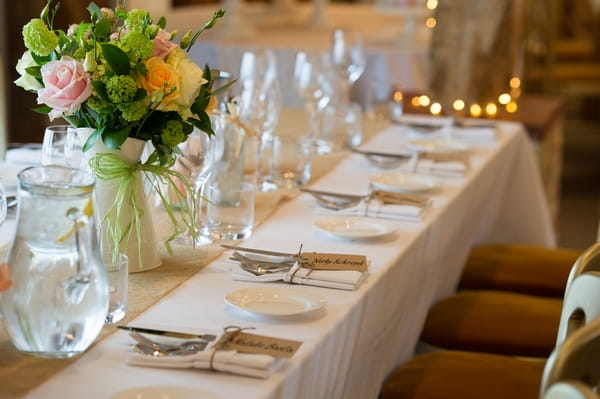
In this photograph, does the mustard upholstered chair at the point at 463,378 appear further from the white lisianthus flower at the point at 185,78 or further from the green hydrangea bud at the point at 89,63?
the green hydrangea bud at the point at 89,63

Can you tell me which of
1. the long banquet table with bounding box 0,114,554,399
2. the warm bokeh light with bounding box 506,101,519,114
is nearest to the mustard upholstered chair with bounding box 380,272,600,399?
the long banquet table with bounding box 0,114,554,399

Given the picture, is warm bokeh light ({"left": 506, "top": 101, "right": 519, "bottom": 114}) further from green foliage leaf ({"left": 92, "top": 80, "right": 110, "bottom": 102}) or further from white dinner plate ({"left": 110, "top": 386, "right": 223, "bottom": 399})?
white dinner plate ({"left": 110, "top": 386, "right": 223, "bottom": 399})

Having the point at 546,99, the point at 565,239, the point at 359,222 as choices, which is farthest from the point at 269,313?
the point at 565,239

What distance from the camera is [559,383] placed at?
1.15 m

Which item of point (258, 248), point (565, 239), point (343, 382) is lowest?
point (565, 239)

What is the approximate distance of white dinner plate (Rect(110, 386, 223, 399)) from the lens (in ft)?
4.12

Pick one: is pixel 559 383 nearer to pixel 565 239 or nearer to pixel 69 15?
pixel 565 239

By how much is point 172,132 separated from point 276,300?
0.35 meters

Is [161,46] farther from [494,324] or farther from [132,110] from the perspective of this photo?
[494,324]

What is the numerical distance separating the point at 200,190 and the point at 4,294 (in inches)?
28.6

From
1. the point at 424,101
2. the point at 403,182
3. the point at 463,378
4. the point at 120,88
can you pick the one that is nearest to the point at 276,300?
the point at 120,88

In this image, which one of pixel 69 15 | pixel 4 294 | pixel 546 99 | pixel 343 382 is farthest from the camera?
pixel 69 15

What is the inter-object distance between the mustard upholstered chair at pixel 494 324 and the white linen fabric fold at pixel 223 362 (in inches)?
50.3

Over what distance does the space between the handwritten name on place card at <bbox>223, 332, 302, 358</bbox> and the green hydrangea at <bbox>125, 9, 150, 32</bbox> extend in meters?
0.58
